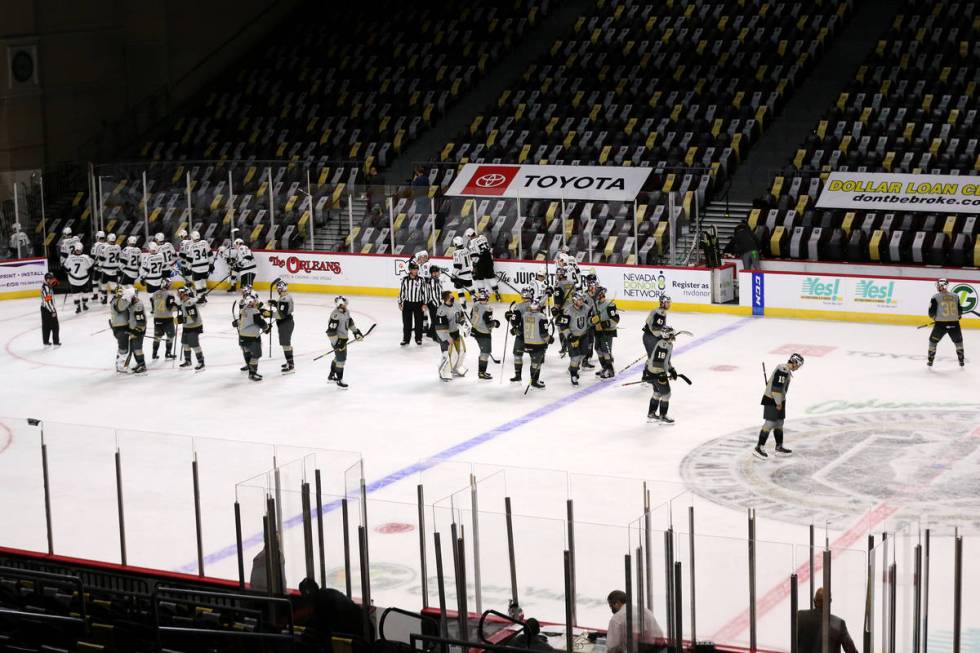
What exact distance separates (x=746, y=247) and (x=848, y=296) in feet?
8.45

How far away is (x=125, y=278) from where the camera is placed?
29859mm

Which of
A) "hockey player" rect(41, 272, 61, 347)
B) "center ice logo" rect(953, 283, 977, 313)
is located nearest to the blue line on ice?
"center ice logo" rect(953, 283, 977, 313)

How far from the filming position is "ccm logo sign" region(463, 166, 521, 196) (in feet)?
100

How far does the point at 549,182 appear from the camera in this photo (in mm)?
30297

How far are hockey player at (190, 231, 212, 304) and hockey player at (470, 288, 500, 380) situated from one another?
9.06m

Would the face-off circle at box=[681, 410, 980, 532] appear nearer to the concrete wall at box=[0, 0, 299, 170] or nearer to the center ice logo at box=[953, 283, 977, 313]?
the center ice logo at box=[953, 283, 977, 313]

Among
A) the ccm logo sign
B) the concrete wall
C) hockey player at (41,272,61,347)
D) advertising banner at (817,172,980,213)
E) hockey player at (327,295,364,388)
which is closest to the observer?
hockey player at (327,295,364,388)

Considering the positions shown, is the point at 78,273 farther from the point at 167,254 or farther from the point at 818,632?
the point at 818,632

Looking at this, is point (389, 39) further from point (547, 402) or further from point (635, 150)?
point (547, 402)

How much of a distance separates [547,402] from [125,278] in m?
13.3

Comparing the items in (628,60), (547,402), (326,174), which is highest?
(628,60)

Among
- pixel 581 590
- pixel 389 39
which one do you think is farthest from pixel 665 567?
pixel 389 39

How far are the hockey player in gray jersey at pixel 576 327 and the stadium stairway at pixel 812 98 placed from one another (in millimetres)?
8537

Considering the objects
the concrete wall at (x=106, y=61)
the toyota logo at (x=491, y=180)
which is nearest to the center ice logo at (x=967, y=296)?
the toyota logo at (x=491, y=180)
